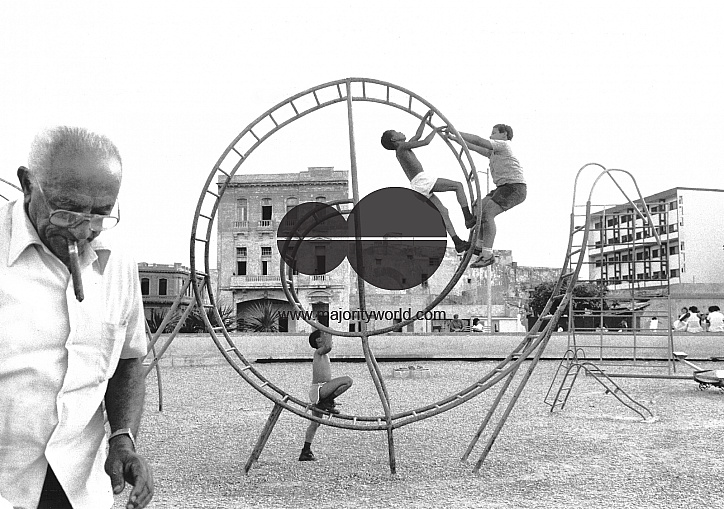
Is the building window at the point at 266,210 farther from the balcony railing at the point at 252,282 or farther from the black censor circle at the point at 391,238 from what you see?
the black censor circle at the point at 391,238

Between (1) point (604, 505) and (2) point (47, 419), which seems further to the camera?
(1) point (604, 505)

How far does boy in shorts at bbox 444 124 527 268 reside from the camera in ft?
21.0

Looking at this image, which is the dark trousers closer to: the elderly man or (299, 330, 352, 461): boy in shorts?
the elderly man

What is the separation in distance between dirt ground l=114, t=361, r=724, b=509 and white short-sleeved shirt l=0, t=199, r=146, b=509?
12.7 feet

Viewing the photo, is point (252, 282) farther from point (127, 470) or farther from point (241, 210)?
point (127, 470)

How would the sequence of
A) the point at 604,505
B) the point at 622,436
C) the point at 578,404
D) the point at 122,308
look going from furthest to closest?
the point at 578,404 < the point at 622,436 < the point at 604,505 < the point at 122,308

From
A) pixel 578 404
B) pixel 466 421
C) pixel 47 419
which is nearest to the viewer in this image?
pixel 47 419

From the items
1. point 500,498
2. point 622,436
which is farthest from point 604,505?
point 622,436

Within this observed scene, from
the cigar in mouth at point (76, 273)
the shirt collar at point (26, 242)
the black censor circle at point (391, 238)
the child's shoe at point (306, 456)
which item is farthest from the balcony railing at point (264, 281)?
the cigar in mouth at point (76, 273)

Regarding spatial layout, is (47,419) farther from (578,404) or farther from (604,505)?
(578,404)

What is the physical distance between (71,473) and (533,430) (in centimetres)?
765

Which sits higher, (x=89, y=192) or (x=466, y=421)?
(x=89, y=192)

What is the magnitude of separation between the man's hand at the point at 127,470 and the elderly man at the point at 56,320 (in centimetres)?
2

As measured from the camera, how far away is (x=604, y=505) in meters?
5.27
